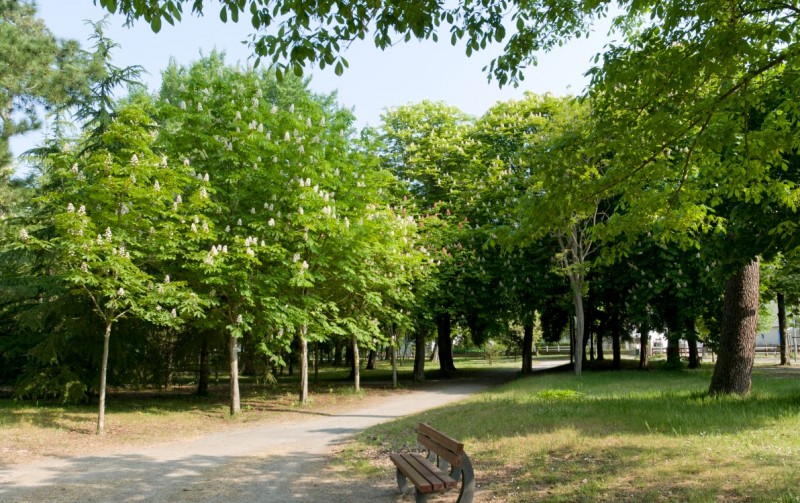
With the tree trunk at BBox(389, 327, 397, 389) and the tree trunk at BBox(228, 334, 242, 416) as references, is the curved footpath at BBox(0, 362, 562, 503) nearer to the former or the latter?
the tree trunk at BBox(228, 334, 242, 416)

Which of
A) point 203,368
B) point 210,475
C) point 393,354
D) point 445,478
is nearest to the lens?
point 445,478

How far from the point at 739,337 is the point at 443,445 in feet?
27.1

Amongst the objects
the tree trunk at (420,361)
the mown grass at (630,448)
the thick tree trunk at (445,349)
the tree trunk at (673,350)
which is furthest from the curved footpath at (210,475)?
the thick tree trunk at (445,349)

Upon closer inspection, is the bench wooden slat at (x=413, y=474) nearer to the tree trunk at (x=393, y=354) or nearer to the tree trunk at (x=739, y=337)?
the tree trunk at (x=739, y=337)

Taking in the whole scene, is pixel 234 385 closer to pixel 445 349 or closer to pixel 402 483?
pixel 402 483

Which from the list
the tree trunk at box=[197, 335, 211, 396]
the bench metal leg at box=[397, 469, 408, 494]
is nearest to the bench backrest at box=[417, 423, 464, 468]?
the bench metal leg at box=[397, 469, 408, 494]

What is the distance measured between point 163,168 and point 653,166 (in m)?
10.6

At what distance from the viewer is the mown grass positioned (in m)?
5.82

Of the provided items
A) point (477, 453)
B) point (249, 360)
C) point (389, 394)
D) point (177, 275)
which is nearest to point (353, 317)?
point (389, 394)

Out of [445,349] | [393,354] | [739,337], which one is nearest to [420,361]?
[393,354]

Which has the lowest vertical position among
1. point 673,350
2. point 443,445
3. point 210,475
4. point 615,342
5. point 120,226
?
point 210,475

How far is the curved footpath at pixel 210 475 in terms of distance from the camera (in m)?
7.22

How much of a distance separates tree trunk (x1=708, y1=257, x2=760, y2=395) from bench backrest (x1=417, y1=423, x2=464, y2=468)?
288 inches

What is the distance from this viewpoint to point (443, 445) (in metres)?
6.27
